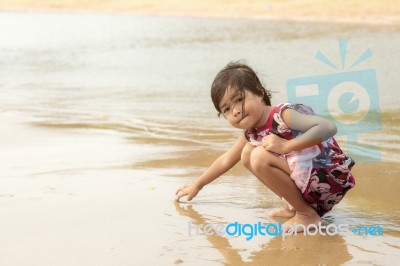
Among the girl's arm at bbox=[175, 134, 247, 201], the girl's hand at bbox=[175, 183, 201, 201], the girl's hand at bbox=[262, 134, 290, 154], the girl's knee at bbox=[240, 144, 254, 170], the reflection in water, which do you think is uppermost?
the girl's hand at bbox=[262, 134, 290, 154]

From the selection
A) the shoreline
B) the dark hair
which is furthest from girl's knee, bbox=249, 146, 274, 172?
the shoreline

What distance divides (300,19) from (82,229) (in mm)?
17887

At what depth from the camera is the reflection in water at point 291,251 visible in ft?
9.87

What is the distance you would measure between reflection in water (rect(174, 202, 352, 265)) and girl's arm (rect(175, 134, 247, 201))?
41 cm

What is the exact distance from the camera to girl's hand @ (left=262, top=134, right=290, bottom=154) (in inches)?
130

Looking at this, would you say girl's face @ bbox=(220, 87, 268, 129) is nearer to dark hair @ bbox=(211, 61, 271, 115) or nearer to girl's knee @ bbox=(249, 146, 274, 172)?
dark hair @ bbox=(211, 61, 271, 115)

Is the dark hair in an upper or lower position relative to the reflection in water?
upper

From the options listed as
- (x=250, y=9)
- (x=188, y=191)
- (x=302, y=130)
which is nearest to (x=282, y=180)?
(x=302, y=130)

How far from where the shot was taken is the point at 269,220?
3559 mm

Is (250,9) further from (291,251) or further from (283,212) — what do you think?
(291,251)

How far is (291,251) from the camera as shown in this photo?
123 inches

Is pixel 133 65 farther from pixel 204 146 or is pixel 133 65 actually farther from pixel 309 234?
pixel 309 234

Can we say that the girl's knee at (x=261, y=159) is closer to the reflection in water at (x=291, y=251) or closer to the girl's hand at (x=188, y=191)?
the reflection in water at (x=291, y=251)

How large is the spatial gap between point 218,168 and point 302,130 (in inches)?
22.9
